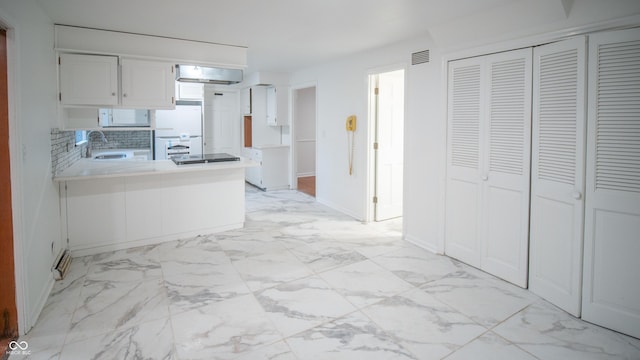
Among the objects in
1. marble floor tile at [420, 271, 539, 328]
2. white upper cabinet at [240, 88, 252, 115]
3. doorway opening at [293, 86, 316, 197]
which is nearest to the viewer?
marble floor tile at [420, 271, 539, 328]

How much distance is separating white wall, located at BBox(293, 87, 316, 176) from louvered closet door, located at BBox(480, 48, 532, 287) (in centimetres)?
603

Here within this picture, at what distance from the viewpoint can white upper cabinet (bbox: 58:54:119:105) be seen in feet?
12.5

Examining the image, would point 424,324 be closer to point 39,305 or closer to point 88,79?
point 39,305

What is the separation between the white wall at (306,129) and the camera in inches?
354

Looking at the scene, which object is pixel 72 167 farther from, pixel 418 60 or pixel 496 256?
pixel 496 256

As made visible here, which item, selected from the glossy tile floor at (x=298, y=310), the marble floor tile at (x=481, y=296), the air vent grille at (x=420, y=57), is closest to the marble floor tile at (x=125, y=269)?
the glossy tile floor at (x=298, y=310)

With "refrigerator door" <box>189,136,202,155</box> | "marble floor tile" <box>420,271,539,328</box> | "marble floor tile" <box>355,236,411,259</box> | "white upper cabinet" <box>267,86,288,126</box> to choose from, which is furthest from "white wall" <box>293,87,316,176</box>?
"marble floor tile" <box>420,271,539,328</box>

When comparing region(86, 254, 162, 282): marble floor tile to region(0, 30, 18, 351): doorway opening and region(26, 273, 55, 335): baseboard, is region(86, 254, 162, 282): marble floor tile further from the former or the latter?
region(0, 30, 18, 351): doorway opening

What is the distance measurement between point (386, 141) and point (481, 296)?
266 cm

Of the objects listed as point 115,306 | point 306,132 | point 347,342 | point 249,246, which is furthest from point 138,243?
point 306,132

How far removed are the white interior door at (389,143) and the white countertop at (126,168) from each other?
1.77 meters

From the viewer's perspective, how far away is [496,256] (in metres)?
3.37

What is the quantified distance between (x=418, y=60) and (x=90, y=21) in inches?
131

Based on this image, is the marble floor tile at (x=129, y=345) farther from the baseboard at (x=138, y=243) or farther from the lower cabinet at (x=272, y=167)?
the lower cabinet at (x=272, y=167)
